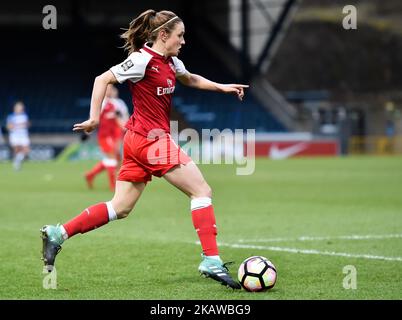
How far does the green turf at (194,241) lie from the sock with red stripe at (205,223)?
0.33m

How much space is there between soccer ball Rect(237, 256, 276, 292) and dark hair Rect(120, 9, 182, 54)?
6.75 ft

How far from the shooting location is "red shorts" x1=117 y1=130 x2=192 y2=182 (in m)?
7.43

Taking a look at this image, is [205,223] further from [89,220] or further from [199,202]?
[89,220]

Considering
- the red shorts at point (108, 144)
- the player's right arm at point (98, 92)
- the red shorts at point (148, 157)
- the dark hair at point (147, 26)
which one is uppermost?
the dark hair at point (147, 26)

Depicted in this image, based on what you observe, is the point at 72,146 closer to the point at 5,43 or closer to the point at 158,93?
the point at 5,43

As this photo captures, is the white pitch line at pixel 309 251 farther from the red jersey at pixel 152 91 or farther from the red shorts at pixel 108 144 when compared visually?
the red shorts at pixel 108 144

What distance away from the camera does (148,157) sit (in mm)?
7445

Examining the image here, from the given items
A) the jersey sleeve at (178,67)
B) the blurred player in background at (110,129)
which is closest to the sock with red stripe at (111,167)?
the blurred player in background at (110,129)

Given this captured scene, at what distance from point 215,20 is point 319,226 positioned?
117 ft

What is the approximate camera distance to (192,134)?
40906mm

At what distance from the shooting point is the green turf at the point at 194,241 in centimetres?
711

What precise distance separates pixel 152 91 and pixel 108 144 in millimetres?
11352

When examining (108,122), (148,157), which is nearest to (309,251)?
(148,157)

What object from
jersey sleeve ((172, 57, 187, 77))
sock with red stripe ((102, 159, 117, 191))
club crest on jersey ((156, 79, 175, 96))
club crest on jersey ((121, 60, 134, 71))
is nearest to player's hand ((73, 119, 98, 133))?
club crest on jersey ((121, 60, 134, 71))
